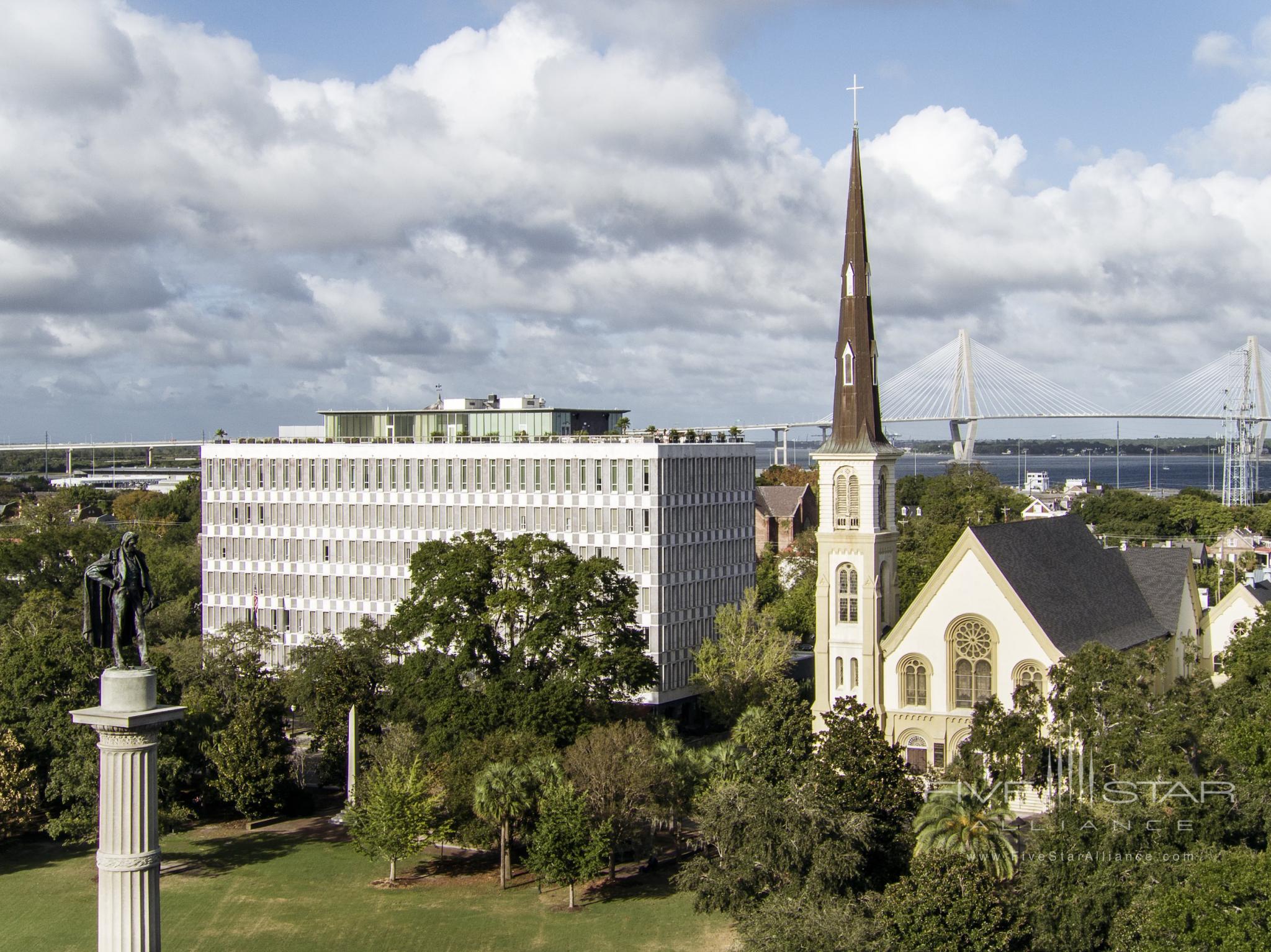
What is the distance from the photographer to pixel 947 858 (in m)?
43.1

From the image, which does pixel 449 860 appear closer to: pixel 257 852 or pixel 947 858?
pixel 257 852

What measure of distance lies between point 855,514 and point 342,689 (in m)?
27.0

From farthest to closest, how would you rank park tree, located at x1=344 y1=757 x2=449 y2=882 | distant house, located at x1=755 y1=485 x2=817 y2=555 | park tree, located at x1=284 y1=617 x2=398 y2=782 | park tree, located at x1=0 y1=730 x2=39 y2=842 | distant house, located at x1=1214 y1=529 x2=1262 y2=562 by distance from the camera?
distant house, located at x1=755 y1=485 x2=817 y2=555
distant house, located at x1=1214 y1=529 x2=1262 y2=562
park tree, located at x1=284 y1=617 x2=398 y2=782
park tree, located at x1=0 y1=730 x2=39 y2=842
park tree, located at x1=344 y1=757 x2=449 y2=882

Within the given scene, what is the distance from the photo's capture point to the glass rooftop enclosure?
10069 cm

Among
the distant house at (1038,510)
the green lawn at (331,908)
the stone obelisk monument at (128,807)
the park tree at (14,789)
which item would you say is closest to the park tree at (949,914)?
the green lawn at (331,908)

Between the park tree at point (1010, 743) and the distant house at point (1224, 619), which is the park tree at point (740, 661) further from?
the distant house at point (1224, 619)

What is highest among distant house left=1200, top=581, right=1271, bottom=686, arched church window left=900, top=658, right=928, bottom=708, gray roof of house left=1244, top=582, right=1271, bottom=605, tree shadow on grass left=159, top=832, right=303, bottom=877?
gray roof of house left=1244, top=582, right=1271, bottom=605

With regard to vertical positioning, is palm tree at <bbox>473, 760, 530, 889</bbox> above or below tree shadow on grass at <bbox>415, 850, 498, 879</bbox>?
above

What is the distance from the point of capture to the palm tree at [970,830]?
1775 inches

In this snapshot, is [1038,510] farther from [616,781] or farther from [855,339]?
[616,781]

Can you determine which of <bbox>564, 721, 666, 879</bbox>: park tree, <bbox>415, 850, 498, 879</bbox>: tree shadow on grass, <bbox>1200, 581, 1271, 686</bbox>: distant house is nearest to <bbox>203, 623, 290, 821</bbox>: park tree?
<bbox>415, 850, 498, 879</bbox>: tree shadow on grass

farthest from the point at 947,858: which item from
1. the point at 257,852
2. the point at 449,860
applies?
the point at 257,852

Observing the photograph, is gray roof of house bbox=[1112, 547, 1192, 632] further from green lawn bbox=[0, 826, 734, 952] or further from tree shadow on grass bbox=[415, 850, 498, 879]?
tree shadow on grass bbox=[415, 850, 498, 879]

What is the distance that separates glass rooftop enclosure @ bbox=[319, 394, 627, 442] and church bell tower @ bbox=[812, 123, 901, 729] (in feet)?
100
